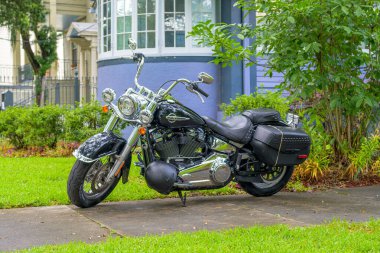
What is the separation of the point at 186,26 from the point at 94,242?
29.3ft

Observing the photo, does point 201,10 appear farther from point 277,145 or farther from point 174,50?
point 277,145

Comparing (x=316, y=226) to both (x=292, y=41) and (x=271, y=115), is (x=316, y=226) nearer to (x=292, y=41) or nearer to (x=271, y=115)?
(x=271, y=115)

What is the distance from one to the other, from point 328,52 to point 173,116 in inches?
115

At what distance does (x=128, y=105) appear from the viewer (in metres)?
6.30

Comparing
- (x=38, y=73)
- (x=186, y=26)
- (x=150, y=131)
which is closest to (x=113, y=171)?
(x=150, y=131)

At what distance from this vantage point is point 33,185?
24.8ft

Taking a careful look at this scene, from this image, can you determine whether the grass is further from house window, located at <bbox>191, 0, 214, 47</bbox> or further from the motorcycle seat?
house window, located at <bbox>191, 0, 214, 47</bbox>

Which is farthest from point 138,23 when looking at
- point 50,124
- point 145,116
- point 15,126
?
point 145,116

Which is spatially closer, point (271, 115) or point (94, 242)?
point (94, 242)

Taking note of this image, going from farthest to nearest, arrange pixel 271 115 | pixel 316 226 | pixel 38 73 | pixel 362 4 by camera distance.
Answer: pixel 38 73
pixel 362 4
pixel 271 115
pixel 316 226

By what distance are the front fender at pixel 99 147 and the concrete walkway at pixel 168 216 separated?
1.93 ft

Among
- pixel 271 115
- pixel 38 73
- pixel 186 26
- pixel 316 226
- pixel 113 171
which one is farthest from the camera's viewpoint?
pixel 38 73

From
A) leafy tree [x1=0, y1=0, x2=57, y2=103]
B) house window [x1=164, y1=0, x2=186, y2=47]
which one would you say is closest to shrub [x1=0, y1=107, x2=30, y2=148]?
house window [x1=164, y1=0, x2=186, y2=47]

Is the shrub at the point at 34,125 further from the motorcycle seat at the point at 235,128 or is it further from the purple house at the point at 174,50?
the motorcycle seat at the point at 235,128
